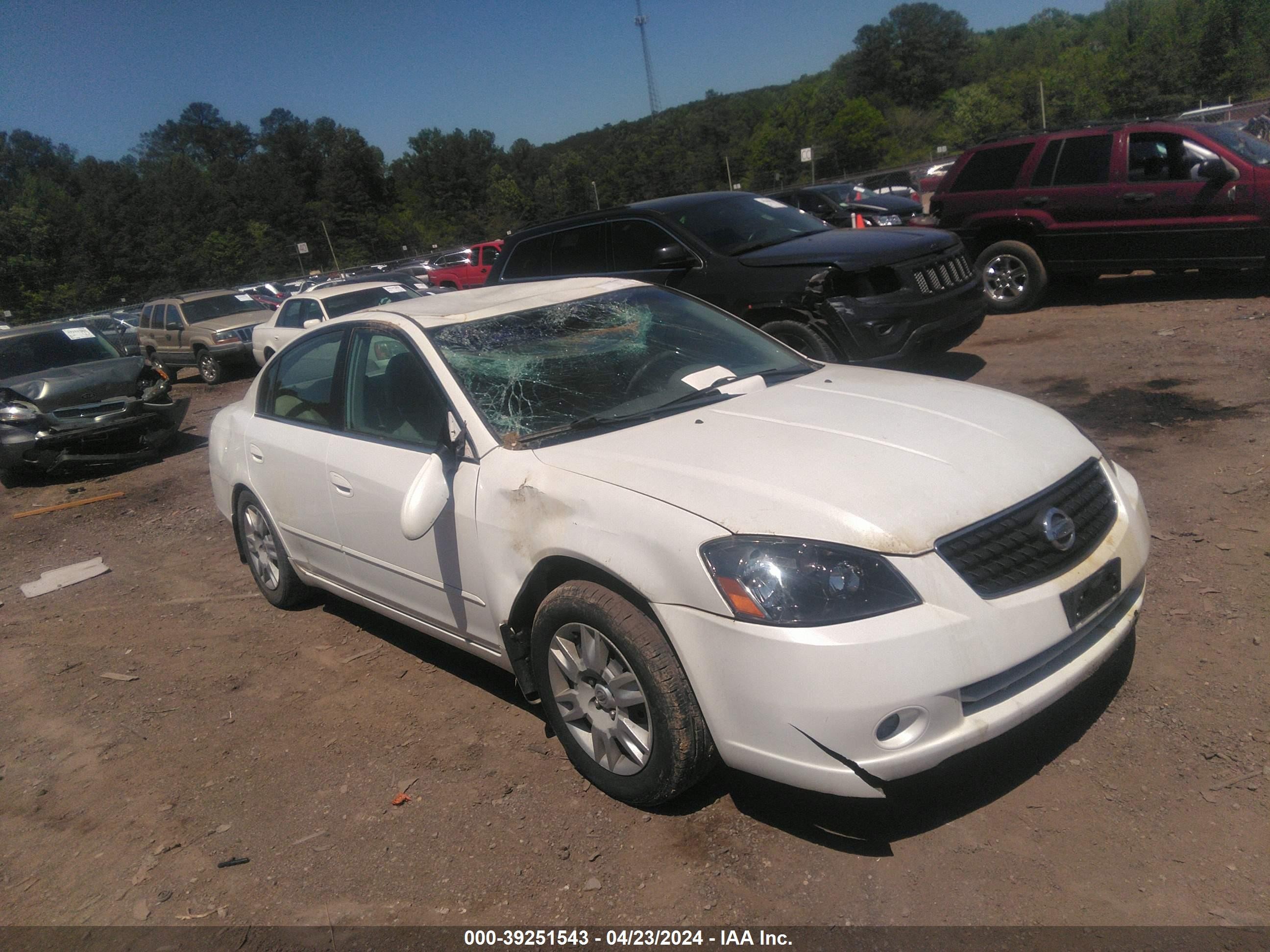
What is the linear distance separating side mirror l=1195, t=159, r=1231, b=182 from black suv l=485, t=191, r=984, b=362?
2864 mm

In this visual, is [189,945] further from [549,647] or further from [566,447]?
[566,447]

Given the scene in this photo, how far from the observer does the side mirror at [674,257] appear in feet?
24.5

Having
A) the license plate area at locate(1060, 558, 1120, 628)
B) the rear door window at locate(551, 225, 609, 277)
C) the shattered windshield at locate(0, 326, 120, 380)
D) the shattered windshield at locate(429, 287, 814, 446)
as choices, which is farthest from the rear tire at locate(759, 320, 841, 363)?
the shattered windshield at locate(0, 326, 120, 380)

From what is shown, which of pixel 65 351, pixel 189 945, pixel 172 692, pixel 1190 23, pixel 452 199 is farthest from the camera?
pixel 452 199

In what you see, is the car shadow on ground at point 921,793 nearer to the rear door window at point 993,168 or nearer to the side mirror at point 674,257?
the side mirror at point 674,257

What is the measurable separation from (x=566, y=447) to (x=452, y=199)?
101 meters

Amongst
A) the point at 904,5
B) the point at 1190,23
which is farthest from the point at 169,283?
the point at 904,5

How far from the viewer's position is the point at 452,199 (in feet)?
320

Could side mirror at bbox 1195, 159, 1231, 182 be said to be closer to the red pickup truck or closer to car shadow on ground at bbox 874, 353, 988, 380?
car shadow on ground at bbox 874, 353, 988, 380

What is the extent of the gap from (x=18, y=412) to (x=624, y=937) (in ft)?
33.2

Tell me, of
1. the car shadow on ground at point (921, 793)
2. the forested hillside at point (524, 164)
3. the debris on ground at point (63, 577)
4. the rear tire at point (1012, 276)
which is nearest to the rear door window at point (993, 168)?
the rear tire at point (1012, 276)

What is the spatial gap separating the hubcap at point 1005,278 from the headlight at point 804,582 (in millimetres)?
8623

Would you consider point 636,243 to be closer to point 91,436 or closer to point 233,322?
point 91,436

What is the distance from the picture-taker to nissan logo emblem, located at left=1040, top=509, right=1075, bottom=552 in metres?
2.72
